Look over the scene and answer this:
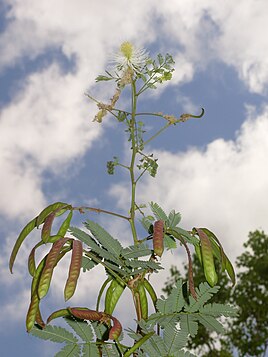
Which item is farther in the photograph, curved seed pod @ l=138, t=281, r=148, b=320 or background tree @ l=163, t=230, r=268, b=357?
background tree @ l=163, t=230, r=268, b=357

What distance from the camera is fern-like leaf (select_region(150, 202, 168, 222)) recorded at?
3232 millimetres

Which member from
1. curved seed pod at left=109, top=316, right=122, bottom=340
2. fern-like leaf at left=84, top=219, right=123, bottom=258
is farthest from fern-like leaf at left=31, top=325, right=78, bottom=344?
fern-like leaf at left=84, top=219, right=123, bottom=258

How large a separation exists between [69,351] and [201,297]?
647 millimetres

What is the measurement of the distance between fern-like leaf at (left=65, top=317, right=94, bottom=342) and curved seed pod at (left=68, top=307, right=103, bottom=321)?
0.18m

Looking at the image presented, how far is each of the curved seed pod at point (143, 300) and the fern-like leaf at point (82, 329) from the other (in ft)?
0.82

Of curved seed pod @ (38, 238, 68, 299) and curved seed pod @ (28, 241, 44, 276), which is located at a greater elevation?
curved seed pod @ (28, 241, 44, 276)

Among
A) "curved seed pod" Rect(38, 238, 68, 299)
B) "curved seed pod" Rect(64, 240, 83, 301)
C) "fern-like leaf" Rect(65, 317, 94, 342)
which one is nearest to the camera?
"curved seed pod" Rect(64, 240, 83, 301)

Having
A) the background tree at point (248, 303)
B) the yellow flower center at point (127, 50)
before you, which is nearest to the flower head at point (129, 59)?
the yellow flower center at point (127, 50)

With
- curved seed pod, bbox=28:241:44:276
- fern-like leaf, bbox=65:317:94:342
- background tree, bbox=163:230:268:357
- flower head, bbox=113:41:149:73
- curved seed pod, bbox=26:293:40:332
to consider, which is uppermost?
background tree, bbox=163:230:268:357

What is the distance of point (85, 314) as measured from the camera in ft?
8.56

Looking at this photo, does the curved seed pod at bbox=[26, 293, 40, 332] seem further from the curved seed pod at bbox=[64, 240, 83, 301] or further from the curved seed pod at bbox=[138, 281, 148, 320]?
the curved seed pod at bbox=[138, 281, 148, 320]

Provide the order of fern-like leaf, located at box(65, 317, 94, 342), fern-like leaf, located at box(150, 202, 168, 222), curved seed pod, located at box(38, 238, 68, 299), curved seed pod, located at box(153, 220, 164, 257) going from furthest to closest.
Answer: fern-like leaf, located at box(150, 202, 168, 222), fern-like leaf, located at box(65, 317, 94, 342), curved seed pod, located at box(153, 220, 164, 257), curved seed pod, located at box(38, 238, 68, 299)

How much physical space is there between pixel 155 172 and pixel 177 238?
0.57m

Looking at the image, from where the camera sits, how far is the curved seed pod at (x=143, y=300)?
289 cm
